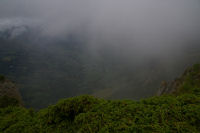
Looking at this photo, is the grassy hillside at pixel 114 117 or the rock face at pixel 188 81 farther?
the rock face at pixel 188 81

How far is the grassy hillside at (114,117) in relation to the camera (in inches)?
137

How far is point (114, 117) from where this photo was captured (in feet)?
12.9

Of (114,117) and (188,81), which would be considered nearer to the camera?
(114,117)

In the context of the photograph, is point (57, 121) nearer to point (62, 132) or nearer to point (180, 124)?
point (62, 132)

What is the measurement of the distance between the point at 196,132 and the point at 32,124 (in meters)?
5.30

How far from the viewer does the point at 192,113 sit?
3684mm

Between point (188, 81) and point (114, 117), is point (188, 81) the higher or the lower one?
the lower one

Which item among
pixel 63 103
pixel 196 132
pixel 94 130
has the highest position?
pixel 63 103

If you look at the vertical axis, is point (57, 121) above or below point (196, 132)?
above

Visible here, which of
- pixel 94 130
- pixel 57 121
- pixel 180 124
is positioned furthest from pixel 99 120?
pixel 180 124

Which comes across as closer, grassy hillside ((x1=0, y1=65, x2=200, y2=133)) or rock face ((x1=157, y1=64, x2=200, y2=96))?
grassy hillside ((x1=0, y1=65, x2=200, y2=133))

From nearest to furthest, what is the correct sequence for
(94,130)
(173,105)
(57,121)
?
(94,130) < (173,105) < (57,121)

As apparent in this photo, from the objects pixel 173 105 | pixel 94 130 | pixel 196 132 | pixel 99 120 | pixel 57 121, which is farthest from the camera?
pixel 57 121

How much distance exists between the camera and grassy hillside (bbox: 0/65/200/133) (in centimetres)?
348
